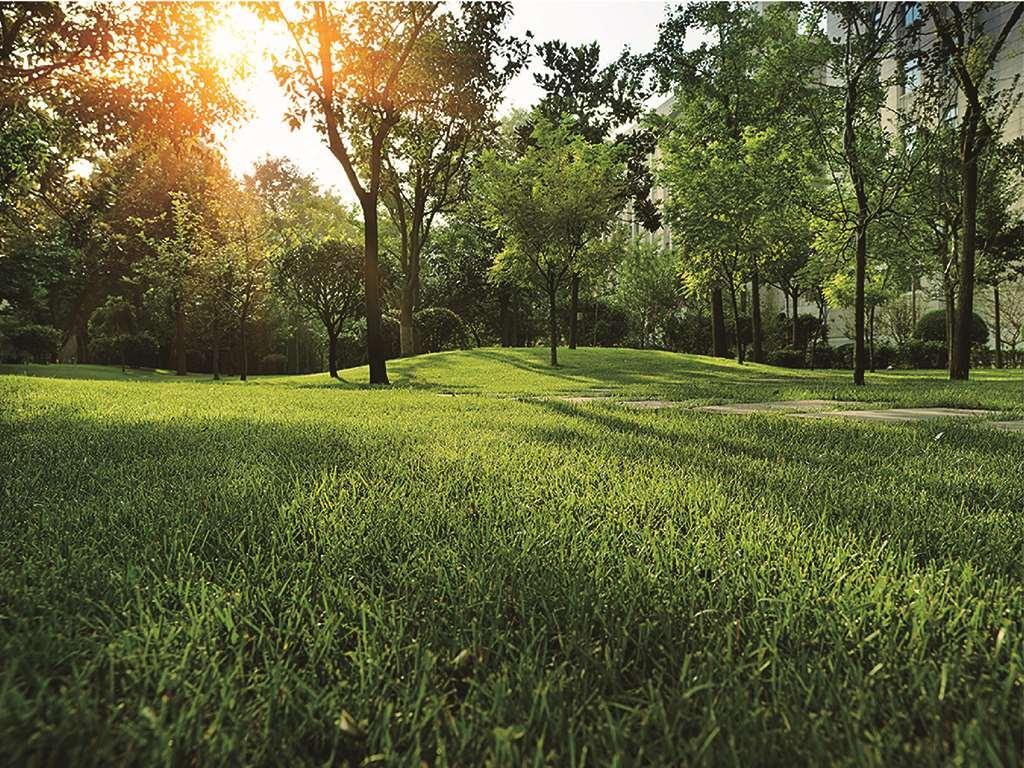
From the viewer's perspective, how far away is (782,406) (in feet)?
20.4

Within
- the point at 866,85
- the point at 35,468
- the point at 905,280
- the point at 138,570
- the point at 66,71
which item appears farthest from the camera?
the point at 905,280

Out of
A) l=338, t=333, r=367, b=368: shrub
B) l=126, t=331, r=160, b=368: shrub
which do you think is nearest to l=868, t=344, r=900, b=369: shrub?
l=338, t=333, r=367, b=368: shrub

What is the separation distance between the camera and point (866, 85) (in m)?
10.7

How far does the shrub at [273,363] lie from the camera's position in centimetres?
3008

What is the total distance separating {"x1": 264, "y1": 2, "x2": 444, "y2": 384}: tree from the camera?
12406 mm

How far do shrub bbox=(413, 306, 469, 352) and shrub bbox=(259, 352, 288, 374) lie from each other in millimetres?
9707

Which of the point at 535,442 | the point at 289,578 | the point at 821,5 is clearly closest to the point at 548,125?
the point at 821,5

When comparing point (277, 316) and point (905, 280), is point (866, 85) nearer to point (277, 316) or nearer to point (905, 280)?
point (905, 280)

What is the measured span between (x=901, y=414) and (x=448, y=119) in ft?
63.9

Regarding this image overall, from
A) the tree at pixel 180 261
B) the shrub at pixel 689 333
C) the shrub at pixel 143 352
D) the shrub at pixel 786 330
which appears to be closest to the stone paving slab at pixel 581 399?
the tree at pixel 180 261

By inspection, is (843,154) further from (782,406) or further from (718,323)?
(718,323)

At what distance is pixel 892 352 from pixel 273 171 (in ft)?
133

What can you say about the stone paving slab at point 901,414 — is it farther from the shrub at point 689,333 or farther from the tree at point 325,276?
the shrub at point 689,333

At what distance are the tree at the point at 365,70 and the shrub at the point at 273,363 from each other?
19.0 meters
